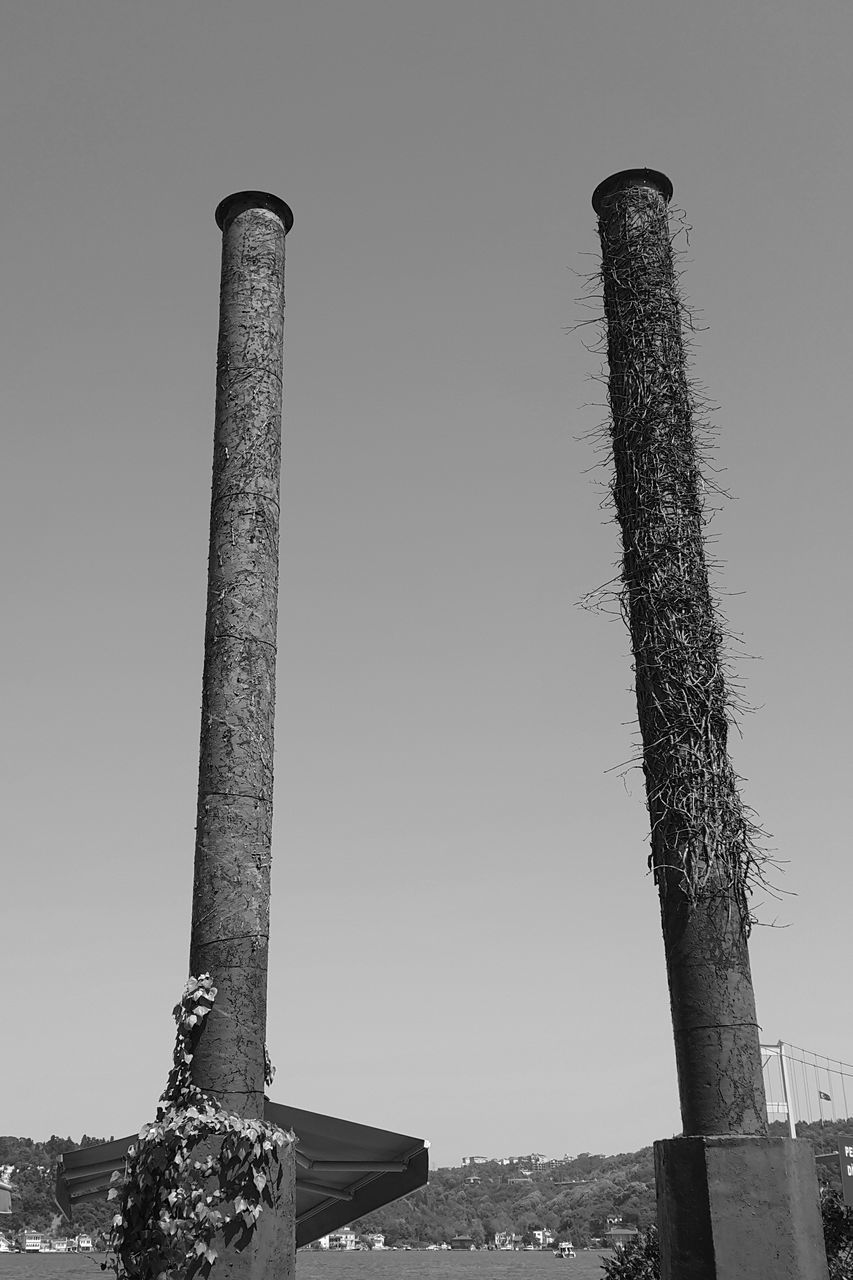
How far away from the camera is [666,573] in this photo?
7051mm

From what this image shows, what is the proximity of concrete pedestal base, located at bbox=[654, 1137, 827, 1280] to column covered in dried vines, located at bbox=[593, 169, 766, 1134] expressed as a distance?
172mm

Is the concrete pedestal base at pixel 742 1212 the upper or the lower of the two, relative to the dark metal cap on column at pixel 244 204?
lower

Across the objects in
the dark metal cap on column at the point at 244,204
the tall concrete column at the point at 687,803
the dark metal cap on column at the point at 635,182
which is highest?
the dark metal cap on column at the point at 244,204

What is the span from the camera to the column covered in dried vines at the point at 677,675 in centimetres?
593

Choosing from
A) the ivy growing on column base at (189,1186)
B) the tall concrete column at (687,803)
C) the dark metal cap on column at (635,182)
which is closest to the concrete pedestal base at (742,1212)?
the tall concrete column at (687,803)

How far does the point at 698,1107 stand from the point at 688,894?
1.07m

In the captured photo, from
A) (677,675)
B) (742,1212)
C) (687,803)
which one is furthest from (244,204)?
(742,1212)

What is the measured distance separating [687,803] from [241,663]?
291 cm

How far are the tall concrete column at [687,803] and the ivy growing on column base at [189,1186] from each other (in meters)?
2.12

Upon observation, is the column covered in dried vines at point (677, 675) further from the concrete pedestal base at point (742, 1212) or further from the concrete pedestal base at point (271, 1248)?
the concrete pedestal base at point (271, 1248)

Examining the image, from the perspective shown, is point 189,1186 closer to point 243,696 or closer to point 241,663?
point 243,696

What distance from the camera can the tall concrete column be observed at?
544cm

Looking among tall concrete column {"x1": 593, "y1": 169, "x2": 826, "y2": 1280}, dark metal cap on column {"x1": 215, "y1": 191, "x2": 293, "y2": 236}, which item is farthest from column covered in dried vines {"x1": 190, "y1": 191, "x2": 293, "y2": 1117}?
tall concrete column {"x1": 593, "y1": 169, "x2": 826, "y2": 1280}

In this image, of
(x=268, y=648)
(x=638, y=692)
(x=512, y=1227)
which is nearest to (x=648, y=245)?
(x=638, y=692)
